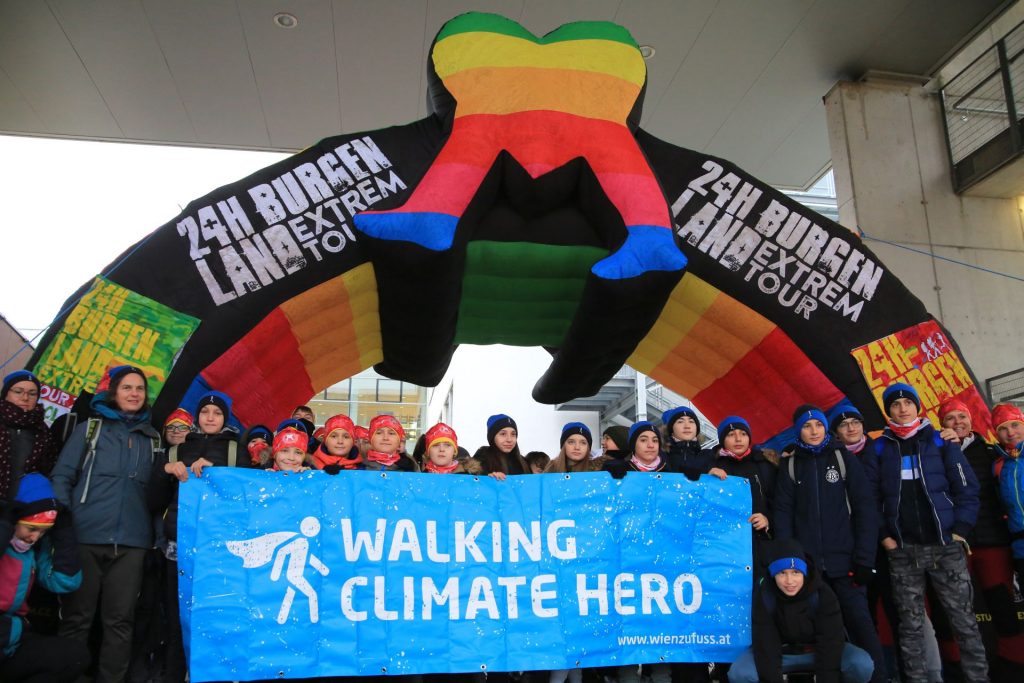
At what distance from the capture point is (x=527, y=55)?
18.1 feet

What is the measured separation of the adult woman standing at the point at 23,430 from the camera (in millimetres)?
3777

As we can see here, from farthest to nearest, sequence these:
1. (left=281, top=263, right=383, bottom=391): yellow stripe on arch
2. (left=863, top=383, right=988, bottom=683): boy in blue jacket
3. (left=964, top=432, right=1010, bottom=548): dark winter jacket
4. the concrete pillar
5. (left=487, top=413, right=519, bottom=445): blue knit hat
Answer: the concrete pillar
(left=281, top=263, right=383, bottom=391): yellow stripe on arch
(left=487, top=413, right=519, bottom=445): blue knit hat
(left=964, top=432, right=1010, bottom=548): dark winter jacket
(left=863, top=383, right=988, bottom=683): boy in blue jacket

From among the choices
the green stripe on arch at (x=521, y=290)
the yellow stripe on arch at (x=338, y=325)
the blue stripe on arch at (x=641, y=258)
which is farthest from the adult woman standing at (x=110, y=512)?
the blue stripe on arch at (x=641, y=258)

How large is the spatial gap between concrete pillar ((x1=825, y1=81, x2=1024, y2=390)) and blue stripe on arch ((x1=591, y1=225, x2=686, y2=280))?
13.6 feet

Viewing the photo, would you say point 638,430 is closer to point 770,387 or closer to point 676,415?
point 676,415

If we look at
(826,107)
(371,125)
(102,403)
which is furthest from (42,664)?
(826,107)

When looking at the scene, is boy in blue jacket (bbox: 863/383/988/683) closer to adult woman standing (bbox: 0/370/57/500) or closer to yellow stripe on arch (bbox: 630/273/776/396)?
yellow stripe on arch (bbox: 630/273/776/396)

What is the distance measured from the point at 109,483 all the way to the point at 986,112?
865 cm

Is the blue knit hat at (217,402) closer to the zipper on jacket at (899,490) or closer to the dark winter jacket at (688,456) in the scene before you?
the dark winter jacket at (688,456)

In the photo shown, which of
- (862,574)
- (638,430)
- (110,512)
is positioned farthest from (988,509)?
(110,512)

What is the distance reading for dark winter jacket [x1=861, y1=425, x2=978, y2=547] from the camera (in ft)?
13.9

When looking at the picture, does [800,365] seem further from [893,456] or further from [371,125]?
[371,125]

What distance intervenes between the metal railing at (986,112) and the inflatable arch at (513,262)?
3367 millimetres

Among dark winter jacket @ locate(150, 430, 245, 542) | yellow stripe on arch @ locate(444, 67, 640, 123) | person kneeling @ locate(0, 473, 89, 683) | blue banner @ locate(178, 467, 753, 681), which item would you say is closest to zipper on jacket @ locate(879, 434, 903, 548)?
blue banner @ locate(178, 467, 753, 681)
